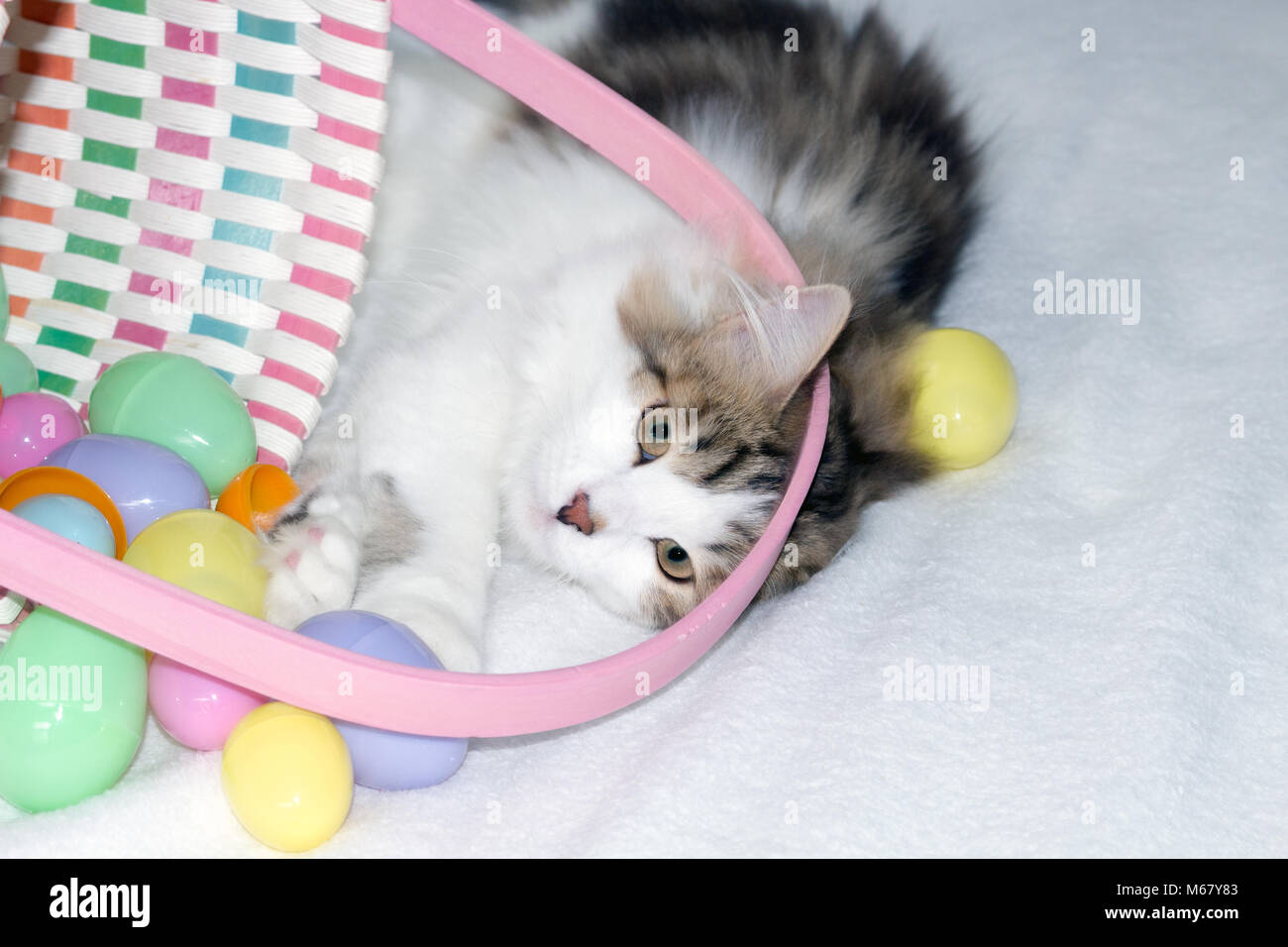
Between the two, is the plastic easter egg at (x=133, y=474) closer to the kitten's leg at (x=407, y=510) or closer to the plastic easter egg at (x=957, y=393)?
the kitten's leg at (x=407, y=510)

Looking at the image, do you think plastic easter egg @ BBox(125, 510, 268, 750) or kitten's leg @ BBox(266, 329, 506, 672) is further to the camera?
kitten's leg @ BBox(266, 329, 506, 672)

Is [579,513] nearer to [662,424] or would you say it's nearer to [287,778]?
[662,424]

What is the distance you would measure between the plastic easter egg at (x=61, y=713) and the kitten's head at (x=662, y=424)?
1.89ft

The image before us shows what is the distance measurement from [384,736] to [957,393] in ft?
3.37

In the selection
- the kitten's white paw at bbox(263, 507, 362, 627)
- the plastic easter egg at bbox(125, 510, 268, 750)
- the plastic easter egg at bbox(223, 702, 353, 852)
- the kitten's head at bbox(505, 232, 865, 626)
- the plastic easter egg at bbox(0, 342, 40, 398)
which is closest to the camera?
the plastic easter egg at bbox(223, 702, 353, 852)

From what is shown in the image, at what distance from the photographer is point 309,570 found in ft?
4.90

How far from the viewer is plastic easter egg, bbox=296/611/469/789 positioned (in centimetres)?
137

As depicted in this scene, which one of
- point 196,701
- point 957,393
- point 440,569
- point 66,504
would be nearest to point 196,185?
point 66,504

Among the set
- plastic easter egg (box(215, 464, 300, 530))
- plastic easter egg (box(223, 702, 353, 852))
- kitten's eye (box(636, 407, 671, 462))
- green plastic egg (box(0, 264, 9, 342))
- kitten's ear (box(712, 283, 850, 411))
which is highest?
green plastic egg (box(0, 264, 9, 342))

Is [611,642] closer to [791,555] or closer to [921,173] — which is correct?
[791,555]

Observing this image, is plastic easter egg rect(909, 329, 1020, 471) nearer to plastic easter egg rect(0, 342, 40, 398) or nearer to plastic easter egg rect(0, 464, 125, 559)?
plastic easter egg rect(0, 464, 125, 559)

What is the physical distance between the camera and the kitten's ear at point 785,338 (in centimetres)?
153

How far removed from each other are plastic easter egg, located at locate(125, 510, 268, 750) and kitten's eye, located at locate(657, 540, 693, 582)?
20.2 inches

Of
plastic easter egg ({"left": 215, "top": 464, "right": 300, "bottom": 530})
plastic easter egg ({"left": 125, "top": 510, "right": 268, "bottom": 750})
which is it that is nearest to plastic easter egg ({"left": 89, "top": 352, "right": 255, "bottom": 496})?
plastic easter egg ({"left": 215, "top": 464, "right": 300, "bottom": 530})
